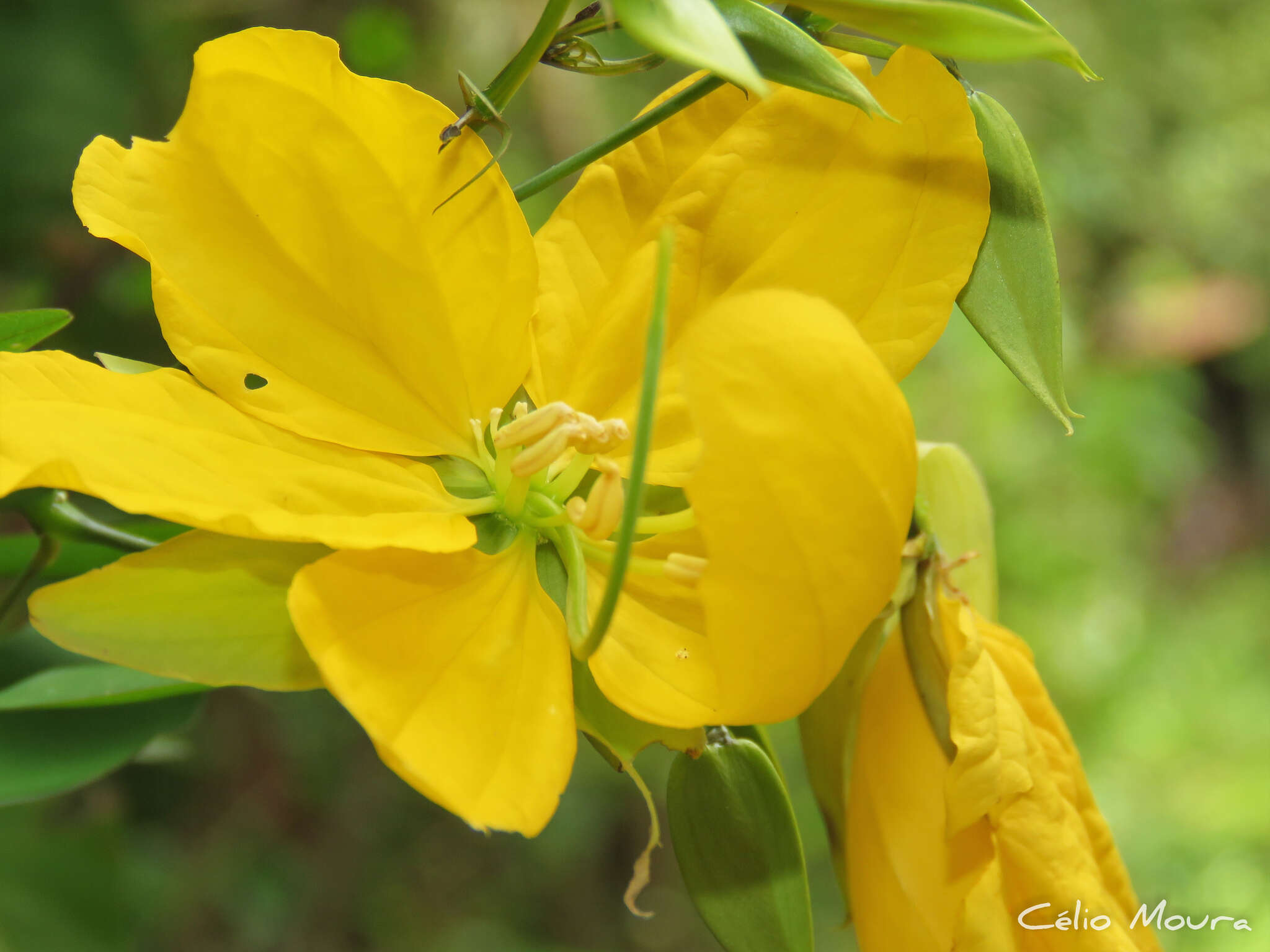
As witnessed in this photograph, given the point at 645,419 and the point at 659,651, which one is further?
the point at 659,651

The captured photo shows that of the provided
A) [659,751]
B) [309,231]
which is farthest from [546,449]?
[659,751]

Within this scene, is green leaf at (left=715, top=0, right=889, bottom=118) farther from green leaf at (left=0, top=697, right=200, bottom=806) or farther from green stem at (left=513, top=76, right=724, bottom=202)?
green leaf at (left=0, top=697, right=200, bottom=806)

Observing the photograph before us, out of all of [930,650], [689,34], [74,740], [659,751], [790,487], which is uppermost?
[689,34]

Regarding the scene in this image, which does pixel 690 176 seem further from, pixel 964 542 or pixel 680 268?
pixel 964 542

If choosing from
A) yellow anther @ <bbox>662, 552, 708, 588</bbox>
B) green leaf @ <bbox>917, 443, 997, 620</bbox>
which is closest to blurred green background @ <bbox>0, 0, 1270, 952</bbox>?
yellow anther @ <bbox>662, 552, 708, 588</bbox>

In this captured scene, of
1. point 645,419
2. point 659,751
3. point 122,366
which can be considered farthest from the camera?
point 659,751

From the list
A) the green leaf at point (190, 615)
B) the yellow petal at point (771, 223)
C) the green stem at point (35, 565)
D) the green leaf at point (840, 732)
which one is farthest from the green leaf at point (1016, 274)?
the green stem at point (35, 565)

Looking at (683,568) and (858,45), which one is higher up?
(858,45)

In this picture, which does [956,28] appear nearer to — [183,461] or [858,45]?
[858,45]
